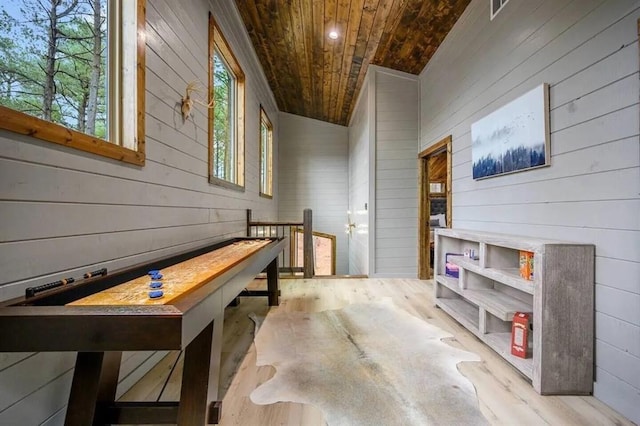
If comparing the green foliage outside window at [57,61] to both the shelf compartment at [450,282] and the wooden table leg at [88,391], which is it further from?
the shelf compartment at [450,282]

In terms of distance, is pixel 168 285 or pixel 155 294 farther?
Result: pixel 168 285

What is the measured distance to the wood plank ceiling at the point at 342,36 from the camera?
346 centimetres

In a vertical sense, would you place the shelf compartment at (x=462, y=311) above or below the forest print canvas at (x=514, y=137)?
below

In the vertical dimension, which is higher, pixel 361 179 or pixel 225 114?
pixel 225 114

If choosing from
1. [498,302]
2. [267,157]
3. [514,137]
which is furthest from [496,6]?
[267,157]

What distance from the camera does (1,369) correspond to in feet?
3.47

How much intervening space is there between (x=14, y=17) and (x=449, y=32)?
13.4ft

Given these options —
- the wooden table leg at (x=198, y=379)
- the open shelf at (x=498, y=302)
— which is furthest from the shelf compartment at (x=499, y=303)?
the wooden table leg at (x=198, y=379)

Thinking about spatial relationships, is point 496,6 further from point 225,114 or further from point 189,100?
point 225,114

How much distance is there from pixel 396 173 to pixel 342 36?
2137 mm

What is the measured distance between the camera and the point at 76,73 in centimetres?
152

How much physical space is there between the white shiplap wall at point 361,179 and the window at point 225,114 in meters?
2.05

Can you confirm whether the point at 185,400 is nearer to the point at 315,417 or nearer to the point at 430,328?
the point at 315,417

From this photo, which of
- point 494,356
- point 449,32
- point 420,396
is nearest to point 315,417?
point 420,396
